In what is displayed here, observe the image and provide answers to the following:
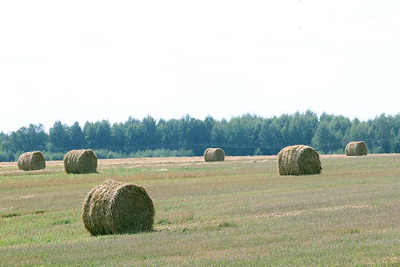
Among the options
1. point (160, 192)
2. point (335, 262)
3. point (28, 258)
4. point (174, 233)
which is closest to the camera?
point (335, 262)

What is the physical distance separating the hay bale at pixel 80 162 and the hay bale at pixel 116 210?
110 feet

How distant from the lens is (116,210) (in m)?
22.2

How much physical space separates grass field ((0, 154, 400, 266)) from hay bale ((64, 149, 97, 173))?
1689 centimetres

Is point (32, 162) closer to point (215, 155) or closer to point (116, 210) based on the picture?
point (215, 155)

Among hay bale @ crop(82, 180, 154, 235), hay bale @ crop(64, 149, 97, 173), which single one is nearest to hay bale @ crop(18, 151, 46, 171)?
hay bale @ crop(64, 149, 97, 173)

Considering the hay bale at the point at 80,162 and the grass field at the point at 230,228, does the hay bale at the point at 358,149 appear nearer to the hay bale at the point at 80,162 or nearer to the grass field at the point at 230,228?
the hay bale at the point at 80,162

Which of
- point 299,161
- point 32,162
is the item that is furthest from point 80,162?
point 299,161

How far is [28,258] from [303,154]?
101 feet

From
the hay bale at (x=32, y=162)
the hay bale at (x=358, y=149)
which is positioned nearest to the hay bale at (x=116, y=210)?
the hay bale at (x=32, y=162)

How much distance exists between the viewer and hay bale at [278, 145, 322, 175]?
154ft

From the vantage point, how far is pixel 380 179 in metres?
40.1

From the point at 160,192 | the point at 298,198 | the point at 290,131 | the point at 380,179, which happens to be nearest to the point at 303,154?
the point at 380,179

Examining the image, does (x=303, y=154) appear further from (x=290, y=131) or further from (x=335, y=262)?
(x=290, y=131)

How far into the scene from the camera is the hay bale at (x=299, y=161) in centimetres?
4688
